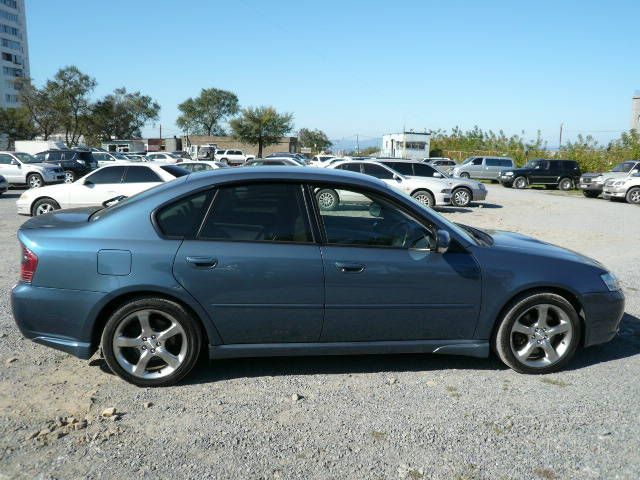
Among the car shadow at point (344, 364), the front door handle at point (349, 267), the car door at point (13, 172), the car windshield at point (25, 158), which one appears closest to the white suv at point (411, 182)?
the car shadow at point (344, 364)

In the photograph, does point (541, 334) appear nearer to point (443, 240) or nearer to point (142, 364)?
point (443, 240)

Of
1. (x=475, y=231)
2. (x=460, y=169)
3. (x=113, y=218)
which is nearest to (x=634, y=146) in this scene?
(x=460, y=169)

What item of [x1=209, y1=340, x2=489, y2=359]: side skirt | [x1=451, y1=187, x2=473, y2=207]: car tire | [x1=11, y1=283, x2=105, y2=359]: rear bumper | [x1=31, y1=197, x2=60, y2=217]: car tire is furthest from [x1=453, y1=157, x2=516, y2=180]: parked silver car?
[x1=11, y1=283, x2=105, y2=359]: rear bumper

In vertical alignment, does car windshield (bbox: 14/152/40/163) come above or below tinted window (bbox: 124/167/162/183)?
above

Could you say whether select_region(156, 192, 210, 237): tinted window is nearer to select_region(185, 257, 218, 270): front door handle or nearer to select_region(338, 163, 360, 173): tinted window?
select_region(185, 257, 218, 270): front door handle

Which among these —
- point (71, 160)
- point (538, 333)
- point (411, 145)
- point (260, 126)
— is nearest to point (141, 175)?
point (538, 333)

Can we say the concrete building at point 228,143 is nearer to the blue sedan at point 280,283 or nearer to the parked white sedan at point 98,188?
the parked white sedan at point 98,188

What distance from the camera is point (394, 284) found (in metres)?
3.99

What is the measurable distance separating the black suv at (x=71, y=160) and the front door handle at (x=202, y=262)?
23880 millimetres

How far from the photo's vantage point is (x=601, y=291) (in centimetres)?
431

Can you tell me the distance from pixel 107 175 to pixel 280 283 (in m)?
9.48

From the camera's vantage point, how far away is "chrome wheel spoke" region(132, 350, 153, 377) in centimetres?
393

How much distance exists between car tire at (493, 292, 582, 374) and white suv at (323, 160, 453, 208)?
1218 cm

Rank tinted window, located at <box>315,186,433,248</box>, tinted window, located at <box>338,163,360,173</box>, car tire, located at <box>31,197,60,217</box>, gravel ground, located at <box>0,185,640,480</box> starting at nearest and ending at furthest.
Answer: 1. gravel ground, located at <box>0,185,640,480</box>
2. tinted window, located at <box>315,186,433,248</box>
3. car tire, located at <box>31,197,60,217</box>
4. tinted window, located at <box>338,163,360,173</box>
